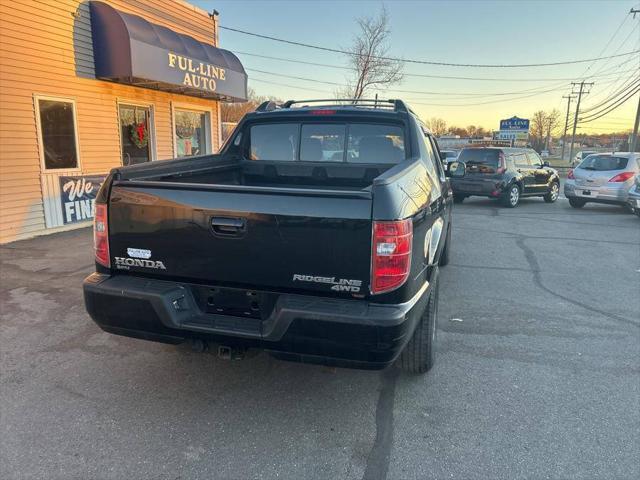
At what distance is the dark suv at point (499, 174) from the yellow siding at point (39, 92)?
30.8 feet

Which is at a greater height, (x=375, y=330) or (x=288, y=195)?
(x=288, y=195)

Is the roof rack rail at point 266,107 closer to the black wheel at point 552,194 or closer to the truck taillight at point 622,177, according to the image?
the truck taillight at point 622,177

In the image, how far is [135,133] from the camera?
429 inches

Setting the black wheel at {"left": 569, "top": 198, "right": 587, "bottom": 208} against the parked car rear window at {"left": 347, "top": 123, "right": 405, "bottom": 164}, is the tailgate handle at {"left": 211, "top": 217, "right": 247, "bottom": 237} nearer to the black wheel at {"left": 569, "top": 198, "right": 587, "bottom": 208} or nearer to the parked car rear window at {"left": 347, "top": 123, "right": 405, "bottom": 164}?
the parked car rear window at {"left": 347, "top": 123, "right": 405, "bottom": 164}

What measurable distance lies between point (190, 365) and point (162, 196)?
5.30 feet

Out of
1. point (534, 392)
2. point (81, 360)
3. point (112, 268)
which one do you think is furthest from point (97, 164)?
point (534, 392)

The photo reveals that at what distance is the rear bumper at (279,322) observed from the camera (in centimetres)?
239

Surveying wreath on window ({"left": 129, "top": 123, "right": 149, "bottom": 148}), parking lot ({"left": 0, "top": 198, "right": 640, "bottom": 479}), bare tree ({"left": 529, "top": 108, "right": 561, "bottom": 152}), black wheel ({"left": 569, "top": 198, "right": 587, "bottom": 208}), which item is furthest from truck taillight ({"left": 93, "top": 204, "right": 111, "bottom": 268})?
bare tree ({"left": 529, "top": 108, "right": 561, "bottom": 152})

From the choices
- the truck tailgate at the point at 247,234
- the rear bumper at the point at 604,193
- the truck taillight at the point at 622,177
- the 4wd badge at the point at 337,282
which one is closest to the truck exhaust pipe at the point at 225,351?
the truck tailgate at the point at 247,234

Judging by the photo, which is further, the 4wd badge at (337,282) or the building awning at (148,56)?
the building awning at (148,56)

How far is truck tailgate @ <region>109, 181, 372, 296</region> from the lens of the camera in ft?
7.79

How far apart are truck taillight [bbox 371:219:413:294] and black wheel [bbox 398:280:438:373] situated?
3.04 feet

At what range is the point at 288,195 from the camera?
244cm

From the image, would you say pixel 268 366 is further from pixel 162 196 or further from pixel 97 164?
pixel 97 164
